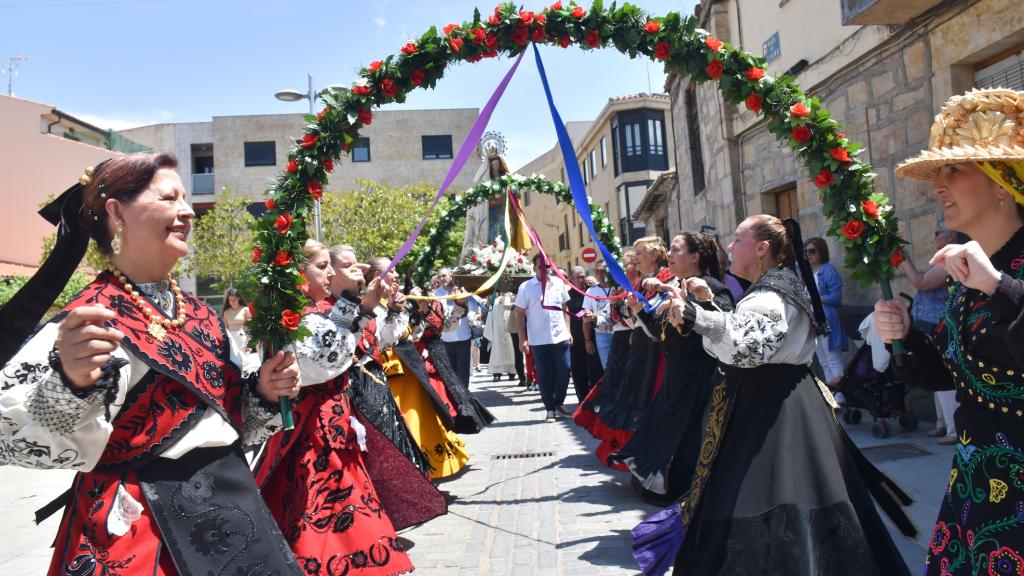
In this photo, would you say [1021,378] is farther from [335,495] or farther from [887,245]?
[335,495]

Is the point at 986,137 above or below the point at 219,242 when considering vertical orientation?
below

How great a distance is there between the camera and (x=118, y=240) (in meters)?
2.32

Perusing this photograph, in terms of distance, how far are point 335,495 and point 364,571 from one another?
0.40 metres

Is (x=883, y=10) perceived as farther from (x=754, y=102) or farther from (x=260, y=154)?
(x=260, y=154)

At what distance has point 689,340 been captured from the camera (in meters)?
5.16

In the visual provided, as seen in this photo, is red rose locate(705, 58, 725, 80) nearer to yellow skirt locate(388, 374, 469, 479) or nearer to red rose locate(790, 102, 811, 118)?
red rose locate(790, 102, 811, 118)

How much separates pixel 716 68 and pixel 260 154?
37046mm

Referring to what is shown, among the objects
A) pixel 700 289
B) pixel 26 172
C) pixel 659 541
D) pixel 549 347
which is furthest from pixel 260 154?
pixel 659 541

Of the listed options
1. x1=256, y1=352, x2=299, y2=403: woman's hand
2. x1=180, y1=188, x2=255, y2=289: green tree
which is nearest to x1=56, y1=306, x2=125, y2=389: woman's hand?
x1=256, y1=352, x2=299, y2=403: woman's hand

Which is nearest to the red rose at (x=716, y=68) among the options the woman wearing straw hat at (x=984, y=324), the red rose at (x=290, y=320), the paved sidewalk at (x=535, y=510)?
the woman wearing straw hat at (x=984, y=324)

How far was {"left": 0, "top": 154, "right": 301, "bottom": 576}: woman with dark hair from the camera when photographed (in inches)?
75.8

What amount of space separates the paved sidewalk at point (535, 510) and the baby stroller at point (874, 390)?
159 mm

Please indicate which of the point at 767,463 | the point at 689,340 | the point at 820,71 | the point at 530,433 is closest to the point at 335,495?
the point at 767,463

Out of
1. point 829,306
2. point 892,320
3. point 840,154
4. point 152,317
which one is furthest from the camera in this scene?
point 829,306
